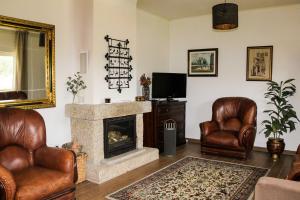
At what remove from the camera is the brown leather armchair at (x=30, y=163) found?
7.92 ft

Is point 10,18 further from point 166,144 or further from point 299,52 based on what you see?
point 299,52

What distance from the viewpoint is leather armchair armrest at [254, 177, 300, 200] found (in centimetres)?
175

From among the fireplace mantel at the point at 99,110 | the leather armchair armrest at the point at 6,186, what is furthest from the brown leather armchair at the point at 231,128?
the leather armchair armrest at the point at 6,186

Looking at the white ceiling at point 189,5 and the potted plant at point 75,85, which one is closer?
the potted plant at point 75,85

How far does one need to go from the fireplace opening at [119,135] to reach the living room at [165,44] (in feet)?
1.13

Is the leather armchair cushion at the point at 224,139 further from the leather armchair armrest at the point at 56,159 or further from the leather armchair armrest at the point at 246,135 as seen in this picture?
the leather armchair armrest at the point at 56,159

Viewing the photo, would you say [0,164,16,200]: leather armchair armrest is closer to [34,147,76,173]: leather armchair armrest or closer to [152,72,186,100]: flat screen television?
[34,147,76,173]: leather armchair armrest

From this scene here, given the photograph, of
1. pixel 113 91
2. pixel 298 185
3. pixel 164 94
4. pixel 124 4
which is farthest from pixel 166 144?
pixel 298 185

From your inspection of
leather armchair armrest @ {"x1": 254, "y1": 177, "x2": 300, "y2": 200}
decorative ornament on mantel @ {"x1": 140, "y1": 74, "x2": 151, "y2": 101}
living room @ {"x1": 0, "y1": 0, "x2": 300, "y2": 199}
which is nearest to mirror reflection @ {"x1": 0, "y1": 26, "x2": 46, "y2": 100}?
living room @ {"x1": 0, "y1": 0, "x2": 300, "y2": 199}

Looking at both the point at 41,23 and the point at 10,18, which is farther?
the point at 41,23

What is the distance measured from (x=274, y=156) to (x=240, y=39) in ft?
7.81

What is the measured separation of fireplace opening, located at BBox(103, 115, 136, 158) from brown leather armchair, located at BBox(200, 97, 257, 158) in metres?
1.34

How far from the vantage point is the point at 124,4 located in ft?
14.6

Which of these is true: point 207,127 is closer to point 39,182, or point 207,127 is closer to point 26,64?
point 26,64
